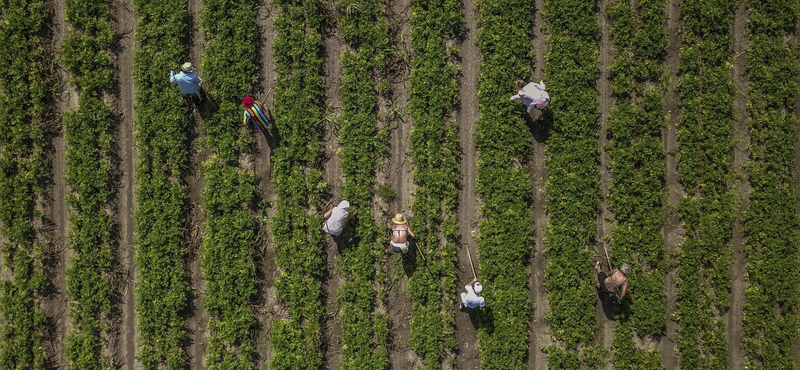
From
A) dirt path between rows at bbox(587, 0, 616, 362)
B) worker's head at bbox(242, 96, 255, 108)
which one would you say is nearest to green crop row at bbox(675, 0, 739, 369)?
dirt path between rows at bbox(587, 0, 616, 362)

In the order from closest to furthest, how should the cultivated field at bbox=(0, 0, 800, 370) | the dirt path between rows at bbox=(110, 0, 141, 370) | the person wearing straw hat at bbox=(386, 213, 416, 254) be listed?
the person wearing straw hat at bbox=(386, 213, 416, 254) → the cultivated field at bbox=(0, 0, 800, 370) → the dirt path between rows at bbox=(110, 0, 141, 370)

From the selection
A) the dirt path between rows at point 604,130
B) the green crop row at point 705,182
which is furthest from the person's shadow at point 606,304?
the green crop row at point 705,182

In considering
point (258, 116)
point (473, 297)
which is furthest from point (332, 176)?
point (473, 297)

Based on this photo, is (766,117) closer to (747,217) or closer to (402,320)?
(747,217)

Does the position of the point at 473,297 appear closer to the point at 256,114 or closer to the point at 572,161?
the point at 572,161

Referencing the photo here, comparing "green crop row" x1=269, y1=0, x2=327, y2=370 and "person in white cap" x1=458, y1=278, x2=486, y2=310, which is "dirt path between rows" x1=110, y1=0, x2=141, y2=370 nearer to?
"green crop row" x1=269, y1=0, x2=327, y2=370

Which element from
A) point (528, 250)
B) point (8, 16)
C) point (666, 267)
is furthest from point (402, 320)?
point (8, 16)
